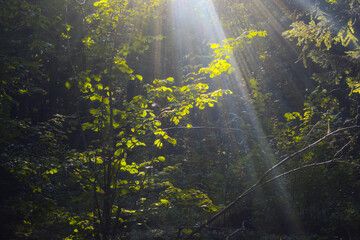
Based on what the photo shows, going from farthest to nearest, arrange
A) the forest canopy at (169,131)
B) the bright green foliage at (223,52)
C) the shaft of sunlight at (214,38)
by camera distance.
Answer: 1. the shaft of sunlight at (214,38)
2. the forest canopy at (169,131)
3. the bright green foliage at (223,52)

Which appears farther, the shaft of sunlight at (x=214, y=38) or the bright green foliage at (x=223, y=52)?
the shaft of sunlight at (x=214, y=38)

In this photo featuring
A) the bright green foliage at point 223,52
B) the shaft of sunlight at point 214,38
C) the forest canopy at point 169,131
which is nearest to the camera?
the bright green foliage at point 223,52

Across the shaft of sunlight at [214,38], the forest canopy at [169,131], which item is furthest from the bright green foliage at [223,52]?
the shaft of sunlight at [214,38]

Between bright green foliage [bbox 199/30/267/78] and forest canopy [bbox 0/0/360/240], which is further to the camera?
forest canopy [bbox 0/0/360/240]

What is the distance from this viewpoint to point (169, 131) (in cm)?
610

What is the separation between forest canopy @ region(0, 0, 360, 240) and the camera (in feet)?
8.96

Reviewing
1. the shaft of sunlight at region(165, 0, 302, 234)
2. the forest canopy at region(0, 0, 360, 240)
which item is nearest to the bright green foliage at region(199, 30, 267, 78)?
the forest canopy at region(0, 0, 360, 240)

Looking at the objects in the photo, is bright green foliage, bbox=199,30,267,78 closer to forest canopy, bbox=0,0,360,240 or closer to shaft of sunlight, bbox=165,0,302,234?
forest canopy, bbox=0,0,360,240

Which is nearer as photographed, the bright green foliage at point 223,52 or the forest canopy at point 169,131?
the bright green foliage at point 223,52

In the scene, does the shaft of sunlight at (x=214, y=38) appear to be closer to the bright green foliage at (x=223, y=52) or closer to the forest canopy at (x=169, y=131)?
the forest canopy at (x=169, y=131)

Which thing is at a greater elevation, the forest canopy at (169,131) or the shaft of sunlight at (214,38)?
the shaft of sunlight at (214,38)

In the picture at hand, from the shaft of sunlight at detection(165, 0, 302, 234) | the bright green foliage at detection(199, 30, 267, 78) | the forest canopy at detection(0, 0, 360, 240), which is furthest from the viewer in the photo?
the shaft of sunlight at detection(165, 0, 302, 234)

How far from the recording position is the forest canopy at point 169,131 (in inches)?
107

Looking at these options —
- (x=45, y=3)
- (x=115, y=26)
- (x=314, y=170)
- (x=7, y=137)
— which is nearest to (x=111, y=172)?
(x=7, y=137)
